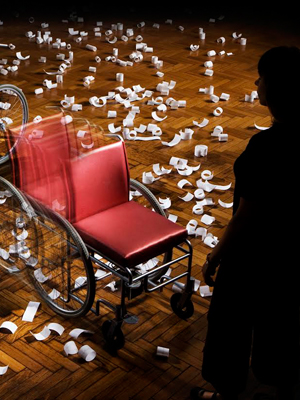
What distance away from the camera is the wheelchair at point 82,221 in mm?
2963

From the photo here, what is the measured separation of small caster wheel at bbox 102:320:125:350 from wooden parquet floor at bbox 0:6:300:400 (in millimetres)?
38

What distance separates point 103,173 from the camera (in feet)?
10.2

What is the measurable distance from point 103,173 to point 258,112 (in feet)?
8.81

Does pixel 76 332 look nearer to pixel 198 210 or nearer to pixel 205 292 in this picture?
pixel 205 292

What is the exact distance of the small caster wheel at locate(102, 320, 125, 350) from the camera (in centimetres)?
299

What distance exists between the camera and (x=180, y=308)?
10.5ft

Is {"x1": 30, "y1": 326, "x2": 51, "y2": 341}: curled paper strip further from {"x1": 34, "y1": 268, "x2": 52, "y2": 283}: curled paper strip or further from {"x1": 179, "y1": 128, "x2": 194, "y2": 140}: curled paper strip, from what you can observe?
{"x1": 179, "y1": 128, "x2": 194, "y2": 140}: curled paper strip

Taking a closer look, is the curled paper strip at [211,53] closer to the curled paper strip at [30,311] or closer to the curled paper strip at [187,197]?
the curled paper strip at [187,197]

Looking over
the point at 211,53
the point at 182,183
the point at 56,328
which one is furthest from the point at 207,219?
the point at 211,53

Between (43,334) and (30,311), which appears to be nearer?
(43,334)

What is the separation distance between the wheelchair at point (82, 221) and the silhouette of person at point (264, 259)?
591 mm

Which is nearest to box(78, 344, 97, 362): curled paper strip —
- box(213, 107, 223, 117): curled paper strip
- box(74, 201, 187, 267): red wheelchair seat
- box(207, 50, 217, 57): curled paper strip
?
box(74, 201, 187, 267): red wheelchair seat

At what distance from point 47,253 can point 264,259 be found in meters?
1.30

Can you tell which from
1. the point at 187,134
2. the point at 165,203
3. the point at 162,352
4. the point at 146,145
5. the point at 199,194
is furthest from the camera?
the point at 187,134
